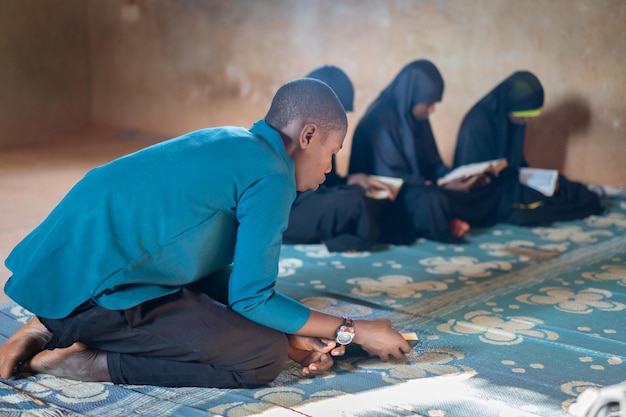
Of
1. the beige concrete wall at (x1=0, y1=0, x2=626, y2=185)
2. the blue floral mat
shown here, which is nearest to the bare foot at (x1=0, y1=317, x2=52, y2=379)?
the blue floral mat

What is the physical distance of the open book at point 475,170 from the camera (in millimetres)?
4917

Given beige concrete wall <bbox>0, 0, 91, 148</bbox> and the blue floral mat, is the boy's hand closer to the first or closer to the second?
the blue floral mat

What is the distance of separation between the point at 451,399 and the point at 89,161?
565 cm

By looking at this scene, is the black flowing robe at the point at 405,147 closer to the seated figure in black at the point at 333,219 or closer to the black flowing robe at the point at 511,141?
the seated figure in black at the point at 333,219

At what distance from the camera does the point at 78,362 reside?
227 centimetres

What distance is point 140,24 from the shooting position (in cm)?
862

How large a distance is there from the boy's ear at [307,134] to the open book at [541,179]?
3.40 metres

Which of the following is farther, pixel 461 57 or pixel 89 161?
pixel 89 161

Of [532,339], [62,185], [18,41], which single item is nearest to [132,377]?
[532,339]

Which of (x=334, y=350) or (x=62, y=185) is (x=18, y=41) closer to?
(x=62, y=185)

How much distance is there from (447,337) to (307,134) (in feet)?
3.48

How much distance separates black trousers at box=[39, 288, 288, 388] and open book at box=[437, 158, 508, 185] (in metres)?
2.92

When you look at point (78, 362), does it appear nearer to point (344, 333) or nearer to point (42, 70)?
point (344, 333)

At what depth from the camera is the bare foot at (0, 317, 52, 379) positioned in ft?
7.44
